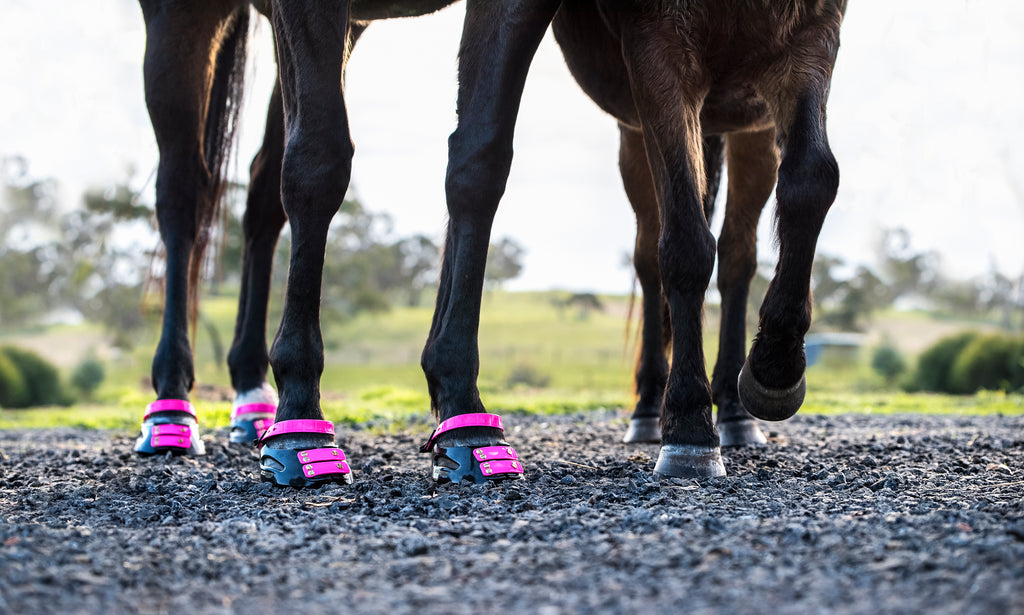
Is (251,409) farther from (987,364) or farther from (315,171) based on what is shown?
(987,364)

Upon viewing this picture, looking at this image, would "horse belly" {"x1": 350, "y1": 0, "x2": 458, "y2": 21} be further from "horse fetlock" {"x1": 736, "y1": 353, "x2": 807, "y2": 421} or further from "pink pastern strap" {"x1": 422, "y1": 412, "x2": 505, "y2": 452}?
"horse fetlock" {"x1": 736, "y1": 353, "x2": 807, "y2": 421}

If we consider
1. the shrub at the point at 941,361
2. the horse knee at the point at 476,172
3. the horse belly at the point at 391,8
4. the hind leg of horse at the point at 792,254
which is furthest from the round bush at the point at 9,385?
the shrub at the point at 941,361

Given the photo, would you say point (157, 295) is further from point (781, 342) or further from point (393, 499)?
point (781, 342)

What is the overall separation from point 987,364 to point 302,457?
13.1m

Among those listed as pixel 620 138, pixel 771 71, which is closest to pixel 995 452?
pixel 771 71

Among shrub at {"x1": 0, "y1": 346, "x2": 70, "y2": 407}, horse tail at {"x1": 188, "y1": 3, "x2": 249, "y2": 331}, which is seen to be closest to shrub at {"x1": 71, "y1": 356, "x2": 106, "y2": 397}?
shrub at {"x1": 0, "y1": 346, "x2": 70, "y2": 407}

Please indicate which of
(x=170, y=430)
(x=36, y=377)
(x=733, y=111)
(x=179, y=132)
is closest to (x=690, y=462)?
(x=733, y=111)

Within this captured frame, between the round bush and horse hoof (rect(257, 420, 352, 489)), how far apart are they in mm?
12554

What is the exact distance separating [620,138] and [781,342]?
190cm

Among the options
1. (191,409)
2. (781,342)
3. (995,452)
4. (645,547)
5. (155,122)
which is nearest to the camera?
(645,547)

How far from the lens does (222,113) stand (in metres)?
5.12

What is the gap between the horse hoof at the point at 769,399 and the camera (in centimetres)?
305

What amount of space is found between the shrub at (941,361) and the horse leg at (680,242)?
492 inches

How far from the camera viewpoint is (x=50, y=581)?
Result: 1746mm
